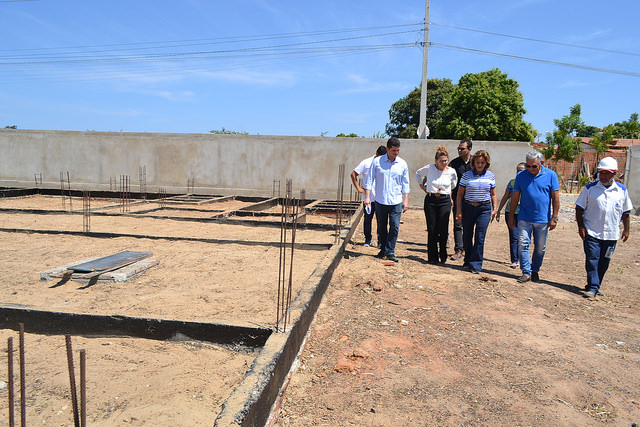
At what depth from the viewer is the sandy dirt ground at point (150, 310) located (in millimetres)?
2170

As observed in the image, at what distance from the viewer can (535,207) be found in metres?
4.88

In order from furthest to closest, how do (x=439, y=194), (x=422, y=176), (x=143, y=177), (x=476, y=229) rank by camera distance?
(x=143, y=177)
(x=422, y=176)
(x=439, y=194)
(x=476, y=229)

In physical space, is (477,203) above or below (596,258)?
above

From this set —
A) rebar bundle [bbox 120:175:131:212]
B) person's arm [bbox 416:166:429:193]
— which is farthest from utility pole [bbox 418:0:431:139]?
person's arm [bbox 416:166:429:193]

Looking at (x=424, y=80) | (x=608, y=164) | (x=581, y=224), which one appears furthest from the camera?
(x=424, y=80)

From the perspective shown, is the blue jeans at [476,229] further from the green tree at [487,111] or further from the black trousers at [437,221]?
the green tree at [487,111]

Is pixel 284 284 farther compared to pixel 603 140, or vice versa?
pixel 603 140

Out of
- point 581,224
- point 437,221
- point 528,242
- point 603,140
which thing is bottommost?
point 528,242

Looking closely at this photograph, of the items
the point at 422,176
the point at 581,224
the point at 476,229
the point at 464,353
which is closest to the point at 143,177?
the point at 422,176

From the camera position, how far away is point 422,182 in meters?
5.76

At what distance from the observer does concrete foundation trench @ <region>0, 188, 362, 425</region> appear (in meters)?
2.15

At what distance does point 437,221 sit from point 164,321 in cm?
360

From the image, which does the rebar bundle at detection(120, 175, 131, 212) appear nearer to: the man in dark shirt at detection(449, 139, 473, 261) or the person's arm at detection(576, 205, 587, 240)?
the man in dark shirt at detection(449, 139, 473, 261)

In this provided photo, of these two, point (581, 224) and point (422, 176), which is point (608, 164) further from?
point (422, 176)
